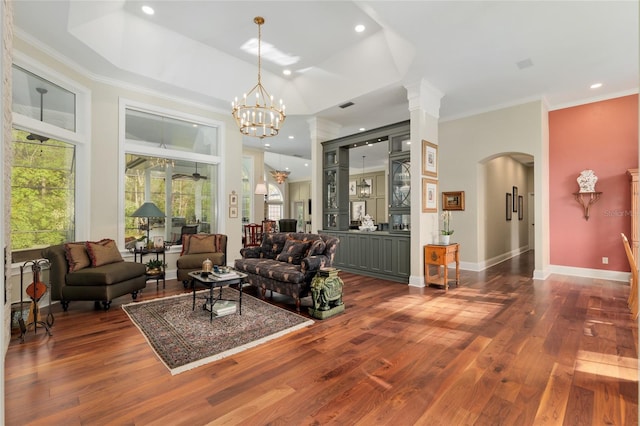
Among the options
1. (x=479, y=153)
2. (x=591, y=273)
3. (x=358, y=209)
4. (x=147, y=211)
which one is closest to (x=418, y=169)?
(x=479, y=153)

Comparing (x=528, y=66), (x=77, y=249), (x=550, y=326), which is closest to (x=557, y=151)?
(x=528, y=66)

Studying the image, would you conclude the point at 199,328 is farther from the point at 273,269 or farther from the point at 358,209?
the point at 358,209

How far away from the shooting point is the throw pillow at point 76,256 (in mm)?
3955

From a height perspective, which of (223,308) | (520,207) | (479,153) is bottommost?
(223,308)

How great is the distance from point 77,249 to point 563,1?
6483 mm

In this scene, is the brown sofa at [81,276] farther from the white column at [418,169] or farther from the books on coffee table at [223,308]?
the white column at [418,169]

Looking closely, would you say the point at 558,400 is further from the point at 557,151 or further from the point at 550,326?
the point at 557,151

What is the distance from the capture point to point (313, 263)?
4.08 m

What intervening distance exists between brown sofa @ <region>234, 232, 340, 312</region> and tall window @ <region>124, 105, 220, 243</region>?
6.07 ft

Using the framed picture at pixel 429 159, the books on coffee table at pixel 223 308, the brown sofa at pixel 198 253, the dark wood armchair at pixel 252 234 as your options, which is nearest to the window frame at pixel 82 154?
the brown sofa at pixel 198 253

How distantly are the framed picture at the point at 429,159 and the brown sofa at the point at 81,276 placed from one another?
4837 mm

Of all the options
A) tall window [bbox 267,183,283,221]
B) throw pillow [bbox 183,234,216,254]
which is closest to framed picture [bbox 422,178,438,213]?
throw pillow [bbox 183,234,216,254]

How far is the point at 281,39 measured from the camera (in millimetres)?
4758

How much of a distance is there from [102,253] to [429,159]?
532 centimetres
